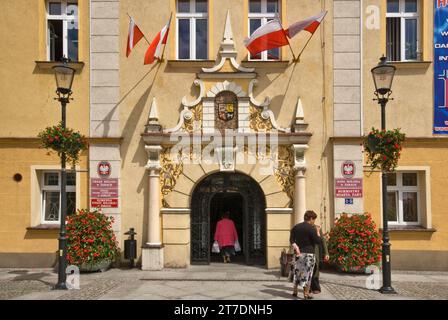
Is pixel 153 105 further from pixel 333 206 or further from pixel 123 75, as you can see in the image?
pixel 333 206

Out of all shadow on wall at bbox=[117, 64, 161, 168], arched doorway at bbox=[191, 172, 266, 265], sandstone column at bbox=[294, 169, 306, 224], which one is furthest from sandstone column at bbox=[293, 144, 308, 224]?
shadow on wall at bbox=[117, 64, 161, 168]

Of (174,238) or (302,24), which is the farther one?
(174,238)

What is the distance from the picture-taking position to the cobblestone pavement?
876cm

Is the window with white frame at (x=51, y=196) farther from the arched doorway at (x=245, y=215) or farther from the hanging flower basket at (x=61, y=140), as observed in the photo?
the arched doorway at (x=245, y=215)

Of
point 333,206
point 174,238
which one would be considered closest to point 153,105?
point 174,238

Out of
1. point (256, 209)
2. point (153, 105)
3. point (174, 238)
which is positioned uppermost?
point (153, 105)

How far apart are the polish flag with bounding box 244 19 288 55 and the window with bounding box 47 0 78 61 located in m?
5.00

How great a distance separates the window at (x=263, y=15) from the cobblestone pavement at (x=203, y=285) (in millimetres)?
5906

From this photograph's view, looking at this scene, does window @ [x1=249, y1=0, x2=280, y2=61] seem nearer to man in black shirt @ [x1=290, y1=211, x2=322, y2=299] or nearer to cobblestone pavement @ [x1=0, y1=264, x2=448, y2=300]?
man in black shirt @ [x1=290, y1=211, x2=322, y2=299]

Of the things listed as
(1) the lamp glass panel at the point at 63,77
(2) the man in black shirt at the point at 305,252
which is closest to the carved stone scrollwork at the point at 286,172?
(2) the man in black shirt at the point at 305,252

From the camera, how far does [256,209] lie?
12.1m

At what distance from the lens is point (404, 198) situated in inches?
466

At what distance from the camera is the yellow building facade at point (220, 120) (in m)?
11.5

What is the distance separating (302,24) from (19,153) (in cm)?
839
